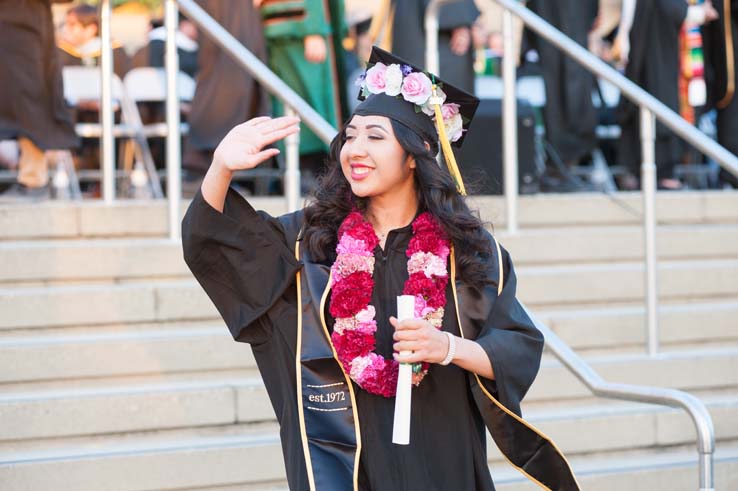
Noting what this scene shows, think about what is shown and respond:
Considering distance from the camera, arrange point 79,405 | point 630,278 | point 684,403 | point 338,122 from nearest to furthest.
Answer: point 684,403
point 79,405
point 630,278
point 338,122

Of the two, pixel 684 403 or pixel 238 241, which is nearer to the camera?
pixel 238 241

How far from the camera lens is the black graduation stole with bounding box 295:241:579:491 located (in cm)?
354

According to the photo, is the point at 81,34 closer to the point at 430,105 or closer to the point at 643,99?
the point at 643,99

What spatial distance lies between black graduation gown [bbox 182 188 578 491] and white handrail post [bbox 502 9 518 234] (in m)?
3.05

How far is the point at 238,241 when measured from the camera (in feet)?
11.9

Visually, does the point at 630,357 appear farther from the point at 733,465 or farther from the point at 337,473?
the point at 337,473

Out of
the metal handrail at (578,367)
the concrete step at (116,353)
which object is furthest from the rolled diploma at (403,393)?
the concrete step at (116,353)

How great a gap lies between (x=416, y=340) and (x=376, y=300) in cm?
38

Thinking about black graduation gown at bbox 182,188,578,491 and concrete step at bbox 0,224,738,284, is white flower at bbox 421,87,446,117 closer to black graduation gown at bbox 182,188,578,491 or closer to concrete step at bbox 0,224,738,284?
black graduation gown at bbox 182,188,578,491

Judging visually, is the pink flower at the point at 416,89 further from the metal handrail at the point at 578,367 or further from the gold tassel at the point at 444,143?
the metal handrail at the point at 578,367

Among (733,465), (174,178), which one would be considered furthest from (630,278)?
(174,178)

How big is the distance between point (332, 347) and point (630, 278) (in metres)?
3.36

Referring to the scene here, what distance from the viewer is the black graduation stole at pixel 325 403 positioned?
139 inches

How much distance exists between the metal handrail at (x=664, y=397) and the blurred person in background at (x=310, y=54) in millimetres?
3399
